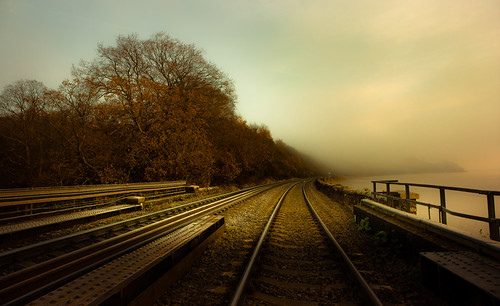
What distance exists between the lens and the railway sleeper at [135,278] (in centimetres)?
268

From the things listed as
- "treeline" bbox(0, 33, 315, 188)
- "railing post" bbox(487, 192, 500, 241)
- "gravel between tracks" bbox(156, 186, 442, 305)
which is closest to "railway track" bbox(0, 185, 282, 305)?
"gravel between tracks" bbox(156, 186, 442, 305)

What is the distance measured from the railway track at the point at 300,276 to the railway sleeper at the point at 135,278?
1108 mm

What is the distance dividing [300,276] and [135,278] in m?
2.52

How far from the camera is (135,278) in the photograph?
3.08m

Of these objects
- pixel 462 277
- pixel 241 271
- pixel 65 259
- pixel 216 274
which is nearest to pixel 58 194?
pixel 65 259

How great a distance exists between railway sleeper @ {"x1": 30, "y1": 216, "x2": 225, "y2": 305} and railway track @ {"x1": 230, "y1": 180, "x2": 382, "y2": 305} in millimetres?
1108

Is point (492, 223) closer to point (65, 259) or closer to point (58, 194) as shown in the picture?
point (65, 259)

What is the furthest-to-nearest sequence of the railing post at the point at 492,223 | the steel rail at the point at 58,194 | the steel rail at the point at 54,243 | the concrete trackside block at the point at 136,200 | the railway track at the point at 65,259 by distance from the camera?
the concrete trackside block at the point at 136,200 < the steel rail at the point at 58,194 < the steel rail at the point at 54,243 < the railing post at the point at 492,223 < the railway track at the point at 65,259

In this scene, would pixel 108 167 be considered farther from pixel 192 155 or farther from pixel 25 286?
pixel 25 286

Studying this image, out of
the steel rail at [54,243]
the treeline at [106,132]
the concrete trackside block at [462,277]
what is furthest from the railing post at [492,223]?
the treeline at [106,132]

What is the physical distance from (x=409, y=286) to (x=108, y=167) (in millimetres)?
16791

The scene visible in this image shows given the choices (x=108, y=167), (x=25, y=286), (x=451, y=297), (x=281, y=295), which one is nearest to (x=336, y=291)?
(x=281, y=295)

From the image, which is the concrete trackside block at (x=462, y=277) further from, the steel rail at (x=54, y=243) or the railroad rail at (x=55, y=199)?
the railroad rail at (x=55, y=199)

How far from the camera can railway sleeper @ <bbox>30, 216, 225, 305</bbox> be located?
8.79 ft
